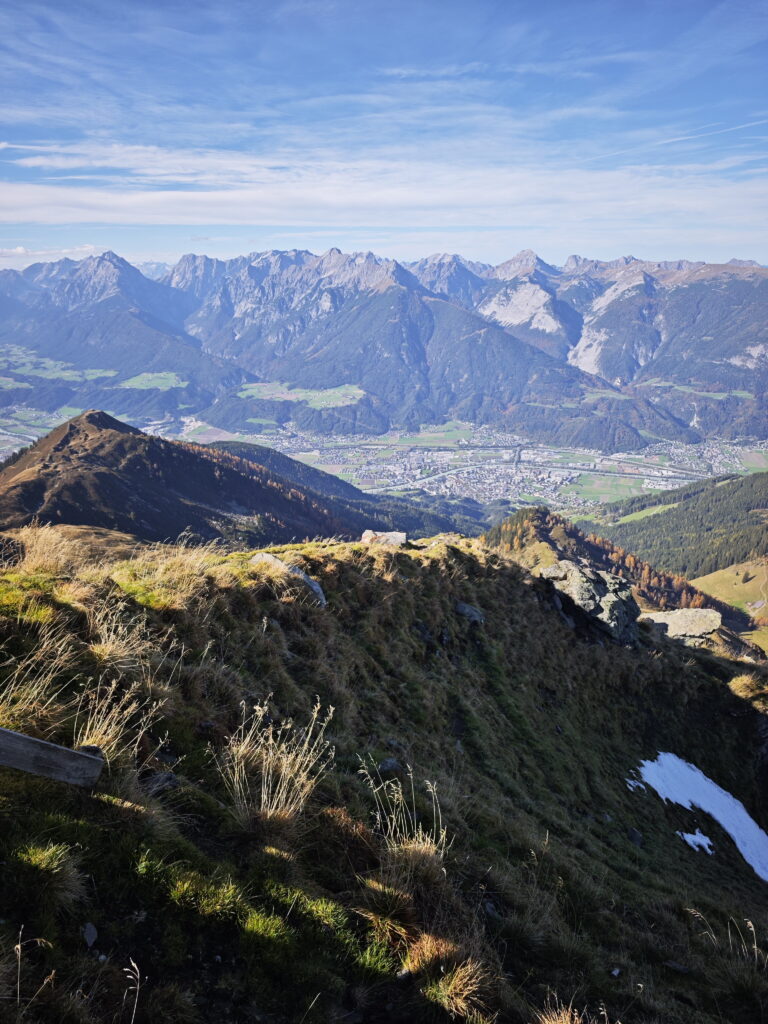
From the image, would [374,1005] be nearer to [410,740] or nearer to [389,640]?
[410,740]

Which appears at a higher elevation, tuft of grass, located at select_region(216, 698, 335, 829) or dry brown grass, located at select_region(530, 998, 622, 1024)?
tuft of grass, located at select_region(216, 698, 335, 829)

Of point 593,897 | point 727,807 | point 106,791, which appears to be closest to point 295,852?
point 106,791

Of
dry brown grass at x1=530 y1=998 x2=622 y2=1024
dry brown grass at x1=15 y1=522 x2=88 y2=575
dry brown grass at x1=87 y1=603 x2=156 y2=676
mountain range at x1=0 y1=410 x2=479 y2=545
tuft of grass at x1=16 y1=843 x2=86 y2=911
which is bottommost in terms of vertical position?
mountain range at x1=0 y1=410 x2=479 y2=545

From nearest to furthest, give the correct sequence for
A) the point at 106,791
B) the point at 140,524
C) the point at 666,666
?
the point at 106,791 → the point at 666,666 → the point at 140,524

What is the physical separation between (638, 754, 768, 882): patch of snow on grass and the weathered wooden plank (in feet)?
73.9

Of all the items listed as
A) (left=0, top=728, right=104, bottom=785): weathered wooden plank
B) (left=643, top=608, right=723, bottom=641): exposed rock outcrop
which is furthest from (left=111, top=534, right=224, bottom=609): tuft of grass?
(left=643, top=608, right=723, bottom=641): exposed rock outcrop

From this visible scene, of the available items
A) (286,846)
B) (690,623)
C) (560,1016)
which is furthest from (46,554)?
(690,623)

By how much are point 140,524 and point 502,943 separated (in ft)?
537

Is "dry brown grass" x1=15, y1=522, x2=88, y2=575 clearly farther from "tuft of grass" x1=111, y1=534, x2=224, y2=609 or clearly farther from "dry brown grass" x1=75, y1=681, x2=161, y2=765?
"dry brown grass" x1=75, y1=681, x2=161, y2=765

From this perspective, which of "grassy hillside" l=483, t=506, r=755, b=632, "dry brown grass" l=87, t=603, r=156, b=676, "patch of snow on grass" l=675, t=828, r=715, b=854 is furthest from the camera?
"grassy hillside" l=483, t=506, r=755, b=632

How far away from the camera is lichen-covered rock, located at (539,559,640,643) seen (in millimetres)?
29484

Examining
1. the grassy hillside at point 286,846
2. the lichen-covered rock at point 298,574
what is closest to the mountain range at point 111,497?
the lichen-covered rock at point 298,574

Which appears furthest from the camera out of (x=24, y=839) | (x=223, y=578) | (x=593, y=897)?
(x=223, y=578)

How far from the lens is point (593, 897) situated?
28.2 feet
